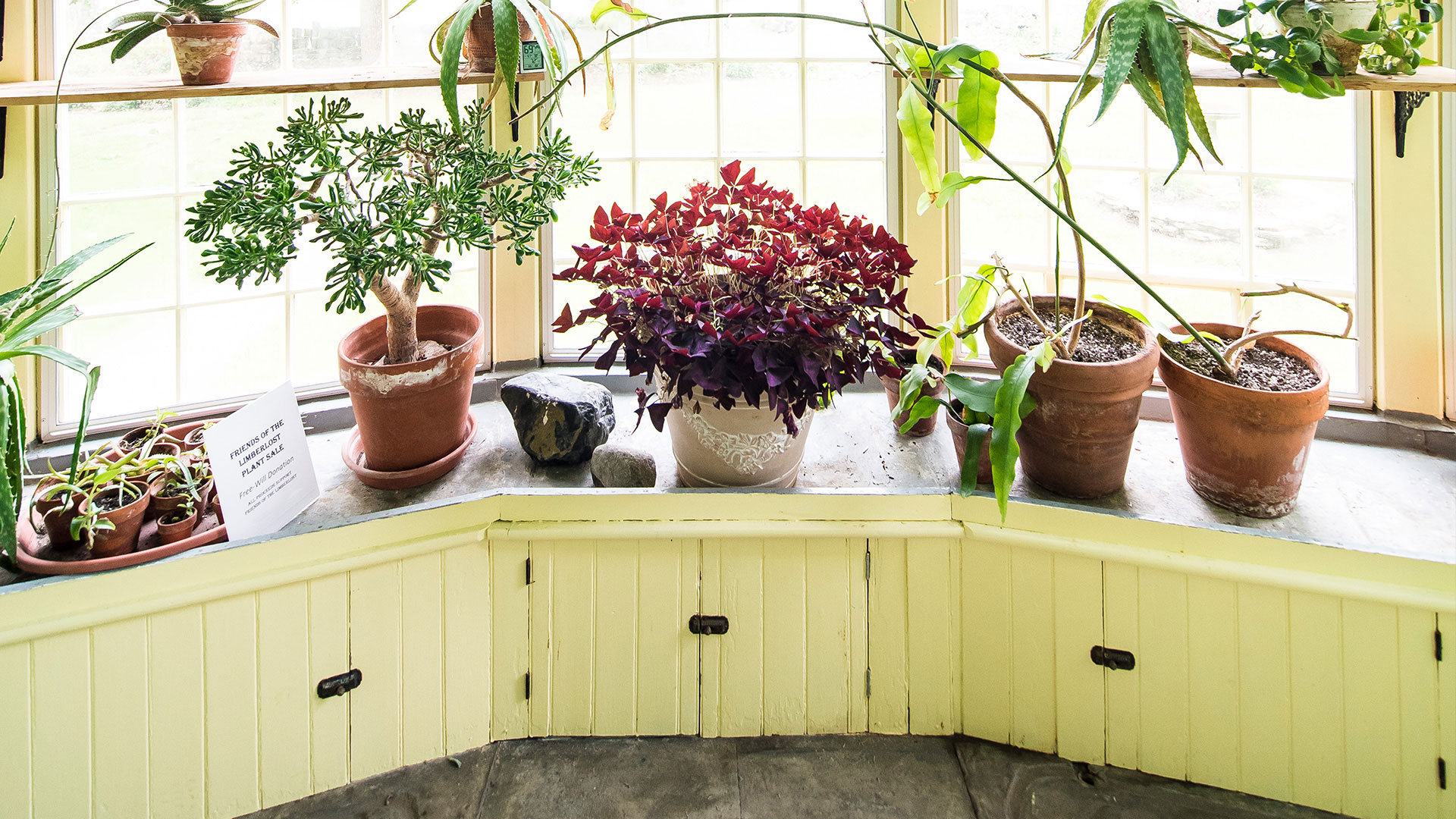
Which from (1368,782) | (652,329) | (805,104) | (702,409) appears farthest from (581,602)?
(1368,782)

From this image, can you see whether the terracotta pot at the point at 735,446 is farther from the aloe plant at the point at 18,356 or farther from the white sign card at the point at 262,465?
the aloe plant at the point at 18,356

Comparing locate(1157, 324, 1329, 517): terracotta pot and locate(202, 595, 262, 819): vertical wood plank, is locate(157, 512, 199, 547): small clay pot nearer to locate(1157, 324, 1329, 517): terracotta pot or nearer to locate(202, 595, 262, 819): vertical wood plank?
locate(202, 595, 262, 819): vertical wood plank

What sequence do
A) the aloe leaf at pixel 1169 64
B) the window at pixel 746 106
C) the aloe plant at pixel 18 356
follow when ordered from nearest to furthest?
the aloe plant at pixel 18 356
the aloe leaf at pixel 1169 64
the window at pixel 746 106

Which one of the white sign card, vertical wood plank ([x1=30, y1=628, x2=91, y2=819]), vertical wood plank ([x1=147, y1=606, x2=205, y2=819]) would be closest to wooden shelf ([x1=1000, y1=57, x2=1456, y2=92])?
the white sign card

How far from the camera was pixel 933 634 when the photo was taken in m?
1.70

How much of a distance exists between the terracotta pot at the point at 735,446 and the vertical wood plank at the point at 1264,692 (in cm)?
86

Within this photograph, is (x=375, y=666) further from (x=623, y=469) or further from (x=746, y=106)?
(x=746, y=106)

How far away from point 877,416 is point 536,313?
0.91 meters

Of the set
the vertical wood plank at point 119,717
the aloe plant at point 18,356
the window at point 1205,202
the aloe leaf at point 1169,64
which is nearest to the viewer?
the aloe plant at point 18,356

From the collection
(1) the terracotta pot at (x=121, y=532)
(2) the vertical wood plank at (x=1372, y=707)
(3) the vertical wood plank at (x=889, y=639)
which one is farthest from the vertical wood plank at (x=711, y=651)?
(2) the vertical wood plank at (x=1372, y=707)

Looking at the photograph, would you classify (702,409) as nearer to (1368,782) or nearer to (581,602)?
(581,602)

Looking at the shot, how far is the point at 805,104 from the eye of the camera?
2.05m

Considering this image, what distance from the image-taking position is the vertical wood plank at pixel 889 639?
1.67 m

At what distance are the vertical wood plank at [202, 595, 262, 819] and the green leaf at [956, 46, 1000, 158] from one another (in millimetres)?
1572
